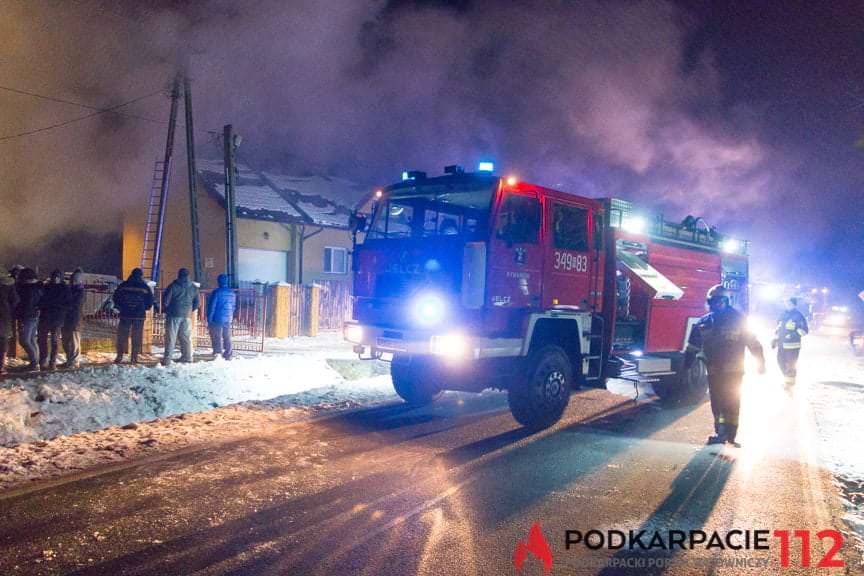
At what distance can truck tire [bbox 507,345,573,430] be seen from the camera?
23.2 feet

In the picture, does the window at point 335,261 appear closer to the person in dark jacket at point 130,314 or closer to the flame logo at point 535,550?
the person in dark jacket at point 130,314

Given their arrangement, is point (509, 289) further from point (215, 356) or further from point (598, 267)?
point (215, 356)

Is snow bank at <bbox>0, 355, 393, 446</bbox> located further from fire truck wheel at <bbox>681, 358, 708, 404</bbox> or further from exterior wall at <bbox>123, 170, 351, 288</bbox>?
exterior wall at <bbox>123, 170, 351, 288</bbox>

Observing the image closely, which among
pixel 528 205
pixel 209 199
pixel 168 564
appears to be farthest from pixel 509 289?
pixel 209 199

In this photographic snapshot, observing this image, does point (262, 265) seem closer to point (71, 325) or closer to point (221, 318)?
point (221, 318)

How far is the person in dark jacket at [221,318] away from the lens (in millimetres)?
11200

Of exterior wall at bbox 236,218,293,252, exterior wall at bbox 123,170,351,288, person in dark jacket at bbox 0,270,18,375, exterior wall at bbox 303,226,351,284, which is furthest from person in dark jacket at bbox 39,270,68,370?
exterior wall at bbox 303,226,351,284

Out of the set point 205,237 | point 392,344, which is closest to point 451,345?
point 392,344

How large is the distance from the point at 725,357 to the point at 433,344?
3118mm

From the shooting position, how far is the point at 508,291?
681cm

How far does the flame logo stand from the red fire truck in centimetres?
254

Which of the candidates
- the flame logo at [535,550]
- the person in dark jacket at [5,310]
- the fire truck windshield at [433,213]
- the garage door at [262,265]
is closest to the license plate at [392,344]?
the fire truck windshield at [433,213]

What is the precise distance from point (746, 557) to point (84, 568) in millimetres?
3921

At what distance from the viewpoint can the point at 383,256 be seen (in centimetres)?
757
